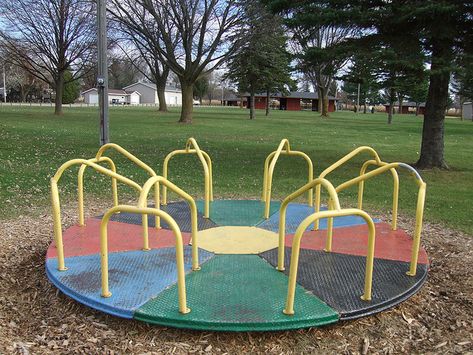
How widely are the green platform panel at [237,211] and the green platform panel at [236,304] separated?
1578 mm

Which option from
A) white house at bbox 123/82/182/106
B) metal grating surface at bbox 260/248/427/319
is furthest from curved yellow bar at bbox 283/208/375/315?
white house at bbox 123/82/182/106

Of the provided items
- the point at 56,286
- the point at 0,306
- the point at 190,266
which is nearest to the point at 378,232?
the point at 190,266

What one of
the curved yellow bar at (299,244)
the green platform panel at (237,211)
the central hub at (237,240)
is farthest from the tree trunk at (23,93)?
the curved yellow bar at (299,244)

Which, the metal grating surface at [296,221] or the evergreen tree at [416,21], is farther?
the evergreen tree at [416,21]

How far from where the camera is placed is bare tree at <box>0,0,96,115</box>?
30688mm

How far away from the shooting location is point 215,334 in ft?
10.9

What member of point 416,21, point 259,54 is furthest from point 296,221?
point 259,54

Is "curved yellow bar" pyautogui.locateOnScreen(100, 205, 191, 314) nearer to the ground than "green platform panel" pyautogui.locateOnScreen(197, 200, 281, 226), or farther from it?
farther from it

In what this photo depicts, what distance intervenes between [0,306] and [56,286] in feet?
1.42

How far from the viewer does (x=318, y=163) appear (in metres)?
11.9

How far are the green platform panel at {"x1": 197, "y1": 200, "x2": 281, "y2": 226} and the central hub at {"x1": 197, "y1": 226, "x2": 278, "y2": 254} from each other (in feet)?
0.94

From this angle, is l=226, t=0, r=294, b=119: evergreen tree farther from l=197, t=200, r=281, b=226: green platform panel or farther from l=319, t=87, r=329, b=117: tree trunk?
l=319, t=87, r=329, b=117: tree trunk

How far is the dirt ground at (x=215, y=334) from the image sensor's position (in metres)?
3.22

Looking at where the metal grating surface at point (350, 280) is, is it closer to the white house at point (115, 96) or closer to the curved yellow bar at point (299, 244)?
the curved yellow bar at point (299, 244)
